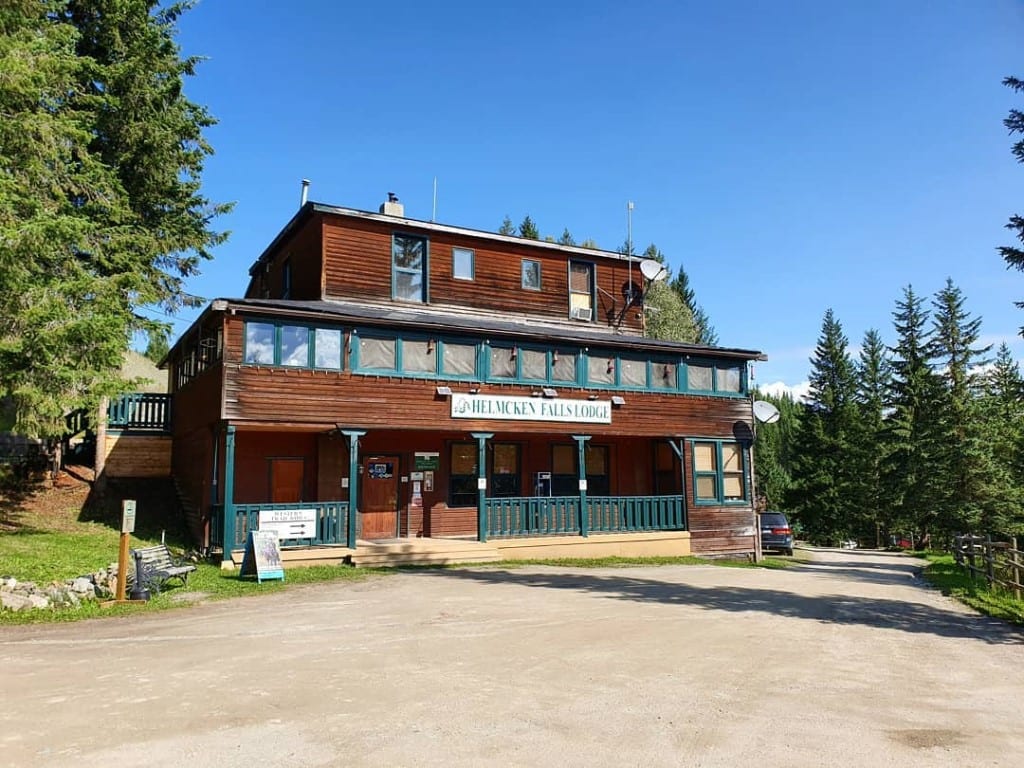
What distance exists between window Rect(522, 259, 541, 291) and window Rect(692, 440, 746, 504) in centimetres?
680

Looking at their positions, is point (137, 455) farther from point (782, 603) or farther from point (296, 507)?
point (782, 603)

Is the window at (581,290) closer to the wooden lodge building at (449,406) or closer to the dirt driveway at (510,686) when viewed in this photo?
the wooden lodge building at (449,406)

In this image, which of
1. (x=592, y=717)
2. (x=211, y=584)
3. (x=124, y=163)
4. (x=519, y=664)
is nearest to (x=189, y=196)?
(x=124, y=163)

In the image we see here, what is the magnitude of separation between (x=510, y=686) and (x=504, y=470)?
1405cm

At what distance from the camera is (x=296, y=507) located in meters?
16.2

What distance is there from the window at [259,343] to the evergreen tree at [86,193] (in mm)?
2412

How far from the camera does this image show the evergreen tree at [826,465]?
5159cm

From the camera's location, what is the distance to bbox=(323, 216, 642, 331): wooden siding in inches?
800

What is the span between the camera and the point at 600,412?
20375 mm

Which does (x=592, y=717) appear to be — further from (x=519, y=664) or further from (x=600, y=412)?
(x=600, y=412)

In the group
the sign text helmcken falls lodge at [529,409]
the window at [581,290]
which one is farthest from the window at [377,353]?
the window at [581,290]

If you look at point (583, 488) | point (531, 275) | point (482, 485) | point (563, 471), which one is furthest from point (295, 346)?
point (531, 275)

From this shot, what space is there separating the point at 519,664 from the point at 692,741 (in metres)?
2.69

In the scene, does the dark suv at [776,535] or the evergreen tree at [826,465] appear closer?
the dark suv at [776,535]
